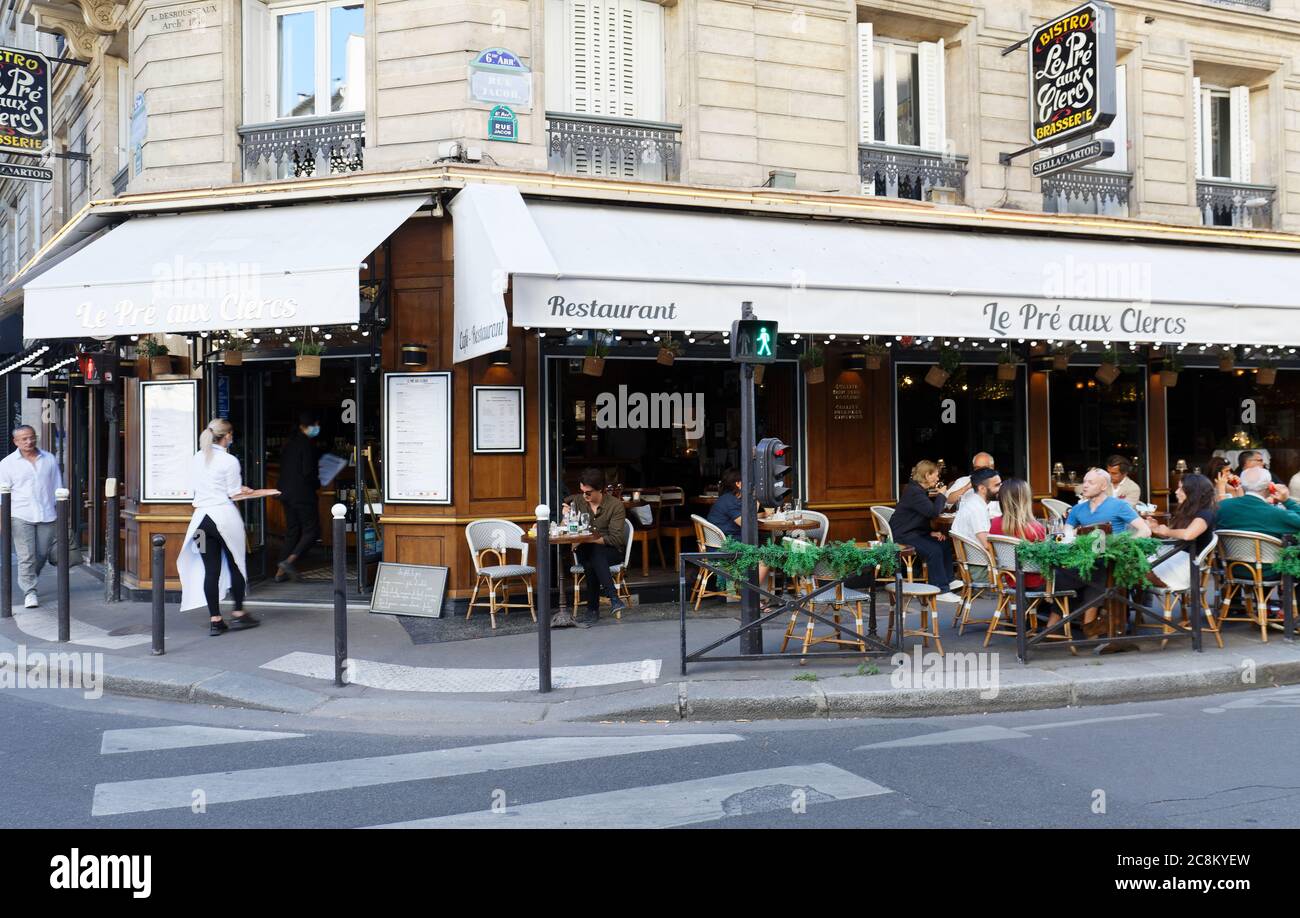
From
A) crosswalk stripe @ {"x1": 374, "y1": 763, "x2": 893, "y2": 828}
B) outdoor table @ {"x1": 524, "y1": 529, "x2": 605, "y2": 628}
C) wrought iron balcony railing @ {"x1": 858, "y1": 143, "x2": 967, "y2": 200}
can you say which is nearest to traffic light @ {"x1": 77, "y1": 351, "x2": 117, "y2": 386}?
outdoor table @ {"x1": 524, "y1": 529, "x2": 605, "y2": 628}

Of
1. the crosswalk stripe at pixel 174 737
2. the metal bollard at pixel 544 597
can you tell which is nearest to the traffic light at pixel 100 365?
the crosswalk stripe at pixel 174 737

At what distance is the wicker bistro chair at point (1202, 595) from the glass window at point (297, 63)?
9.61 m

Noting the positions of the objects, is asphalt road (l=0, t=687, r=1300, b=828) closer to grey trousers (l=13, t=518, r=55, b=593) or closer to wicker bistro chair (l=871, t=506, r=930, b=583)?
wicker bistro chair (l=871, t=506, r=930, b=583)

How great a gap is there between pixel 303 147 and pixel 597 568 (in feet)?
17.7

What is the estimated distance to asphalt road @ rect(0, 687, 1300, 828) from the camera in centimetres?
480

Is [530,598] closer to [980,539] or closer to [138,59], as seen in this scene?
[980,539]

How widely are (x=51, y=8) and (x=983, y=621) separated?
44.2 feet

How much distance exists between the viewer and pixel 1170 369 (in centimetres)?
1327

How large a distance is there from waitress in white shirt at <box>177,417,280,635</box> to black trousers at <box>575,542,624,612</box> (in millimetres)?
3132

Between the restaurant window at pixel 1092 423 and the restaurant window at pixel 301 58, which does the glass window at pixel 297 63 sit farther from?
the restaurant window at pixel 1092 423

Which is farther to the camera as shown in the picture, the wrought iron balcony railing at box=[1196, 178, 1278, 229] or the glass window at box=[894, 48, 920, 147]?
the wrought iron balcony railing at box=[1196, 178, 1278, 229]

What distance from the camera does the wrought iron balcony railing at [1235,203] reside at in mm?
14125

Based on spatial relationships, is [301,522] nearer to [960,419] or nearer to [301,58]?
[301,58]
